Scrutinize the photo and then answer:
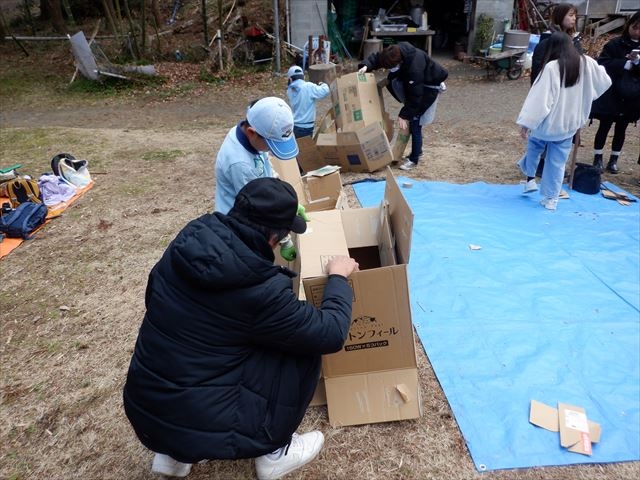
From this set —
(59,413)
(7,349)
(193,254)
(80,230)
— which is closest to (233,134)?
(193,254)

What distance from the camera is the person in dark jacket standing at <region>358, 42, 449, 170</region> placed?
4.71 m

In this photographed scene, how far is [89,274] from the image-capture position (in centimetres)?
362

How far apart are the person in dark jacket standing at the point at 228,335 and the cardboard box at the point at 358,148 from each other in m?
3.51

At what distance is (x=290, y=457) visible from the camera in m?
1.91

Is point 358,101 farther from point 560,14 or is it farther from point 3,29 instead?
point 3,29

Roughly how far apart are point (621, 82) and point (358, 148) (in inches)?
103

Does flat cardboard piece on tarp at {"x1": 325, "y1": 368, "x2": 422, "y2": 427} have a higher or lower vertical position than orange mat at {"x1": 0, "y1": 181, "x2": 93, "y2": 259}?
higher

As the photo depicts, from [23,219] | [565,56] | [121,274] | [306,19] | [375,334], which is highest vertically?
[306,19]

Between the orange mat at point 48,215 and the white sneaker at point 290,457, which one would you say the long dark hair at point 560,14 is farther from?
the orange mat at point 48,215

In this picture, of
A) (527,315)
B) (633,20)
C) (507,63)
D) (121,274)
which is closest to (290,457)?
(527,315)

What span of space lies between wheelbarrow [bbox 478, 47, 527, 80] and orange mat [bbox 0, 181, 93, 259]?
325 inches

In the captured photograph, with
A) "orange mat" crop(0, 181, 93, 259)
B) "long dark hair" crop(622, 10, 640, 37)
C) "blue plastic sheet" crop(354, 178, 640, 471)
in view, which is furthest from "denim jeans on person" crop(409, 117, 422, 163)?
"orange mat" crop(0, 181, 93, 259)

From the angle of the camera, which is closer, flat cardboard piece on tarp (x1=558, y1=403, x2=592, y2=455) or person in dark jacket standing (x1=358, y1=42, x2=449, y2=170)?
flat cardboard piece on tarp (x1=558, y1=403, x2=592, y2=455)

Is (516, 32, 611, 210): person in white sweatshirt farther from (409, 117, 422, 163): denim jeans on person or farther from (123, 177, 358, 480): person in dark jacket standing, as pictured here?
(123, 177, 358, 480): person in dark jacket standing
